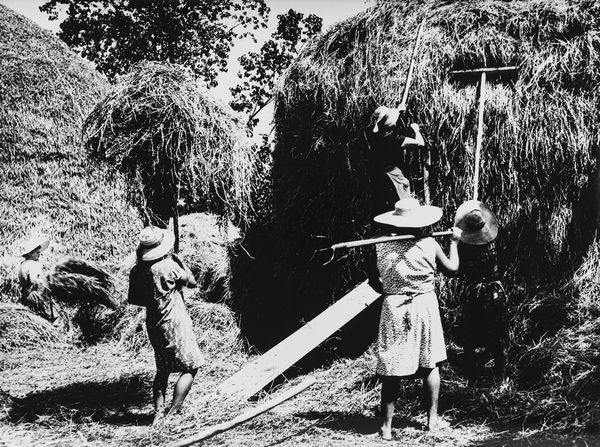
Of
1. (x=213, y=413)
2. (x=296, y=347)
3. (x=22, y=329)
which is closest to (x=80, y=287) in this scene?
(x=22, y=329)

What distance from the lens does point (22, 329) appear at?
7609mm

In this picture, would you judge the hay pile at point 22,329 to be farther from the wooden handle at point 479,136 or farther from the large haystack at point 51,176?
the wooden handle at point 479,136

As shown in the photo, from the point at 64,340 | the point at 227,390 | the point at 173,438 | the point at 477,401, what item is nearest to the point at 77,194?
the point at 64,340

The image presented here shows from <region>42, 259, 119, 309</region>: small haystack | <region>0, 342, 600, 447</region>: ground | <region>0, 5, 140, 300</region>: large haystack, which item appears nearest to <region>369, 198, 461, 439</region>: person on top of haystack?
<region>0, 342, 600, 447</region>: ground

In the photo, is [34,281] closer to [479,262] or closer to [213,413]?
[213,413]

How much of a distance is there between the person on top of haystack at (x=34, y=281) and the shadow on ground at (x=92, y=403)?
194 centimetres

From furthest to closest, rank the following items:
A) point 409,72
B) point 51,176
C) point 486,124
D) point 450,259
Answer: point 51,176 → point 486,124 → point 409,72 → point 450,259

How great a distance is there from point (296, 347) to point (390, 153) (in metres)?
1.91

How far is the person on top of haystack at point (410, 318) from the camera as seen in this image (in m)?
4.09

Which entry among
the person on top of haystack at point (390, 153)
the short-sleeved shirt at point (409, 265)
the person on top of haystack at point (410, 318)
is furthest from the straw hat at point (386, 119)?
the short-sleeved shirt at point (409, 265)

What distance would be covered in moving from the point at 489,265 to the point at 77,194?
239 inches

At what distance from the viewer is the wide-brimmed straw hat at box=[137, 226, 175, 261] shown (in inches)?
185

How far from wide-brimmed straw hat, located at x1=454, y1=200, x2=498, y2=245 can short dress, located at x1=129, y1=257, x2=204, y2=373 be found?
7.35 ft

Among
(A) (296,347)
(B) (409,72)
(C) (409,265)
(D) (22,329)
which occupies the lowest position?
(D) (22,329)
